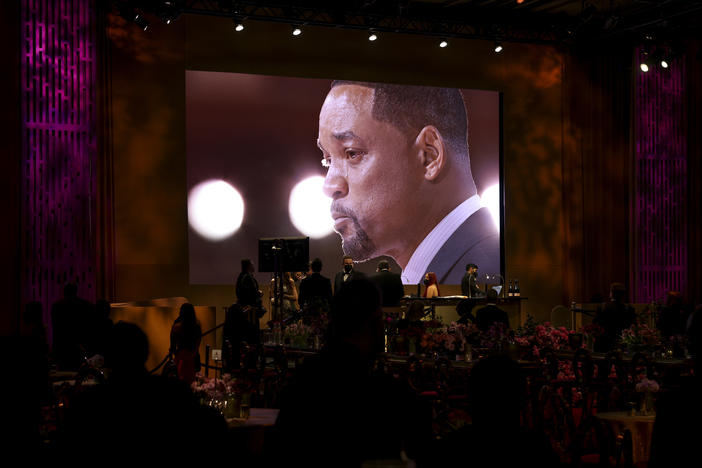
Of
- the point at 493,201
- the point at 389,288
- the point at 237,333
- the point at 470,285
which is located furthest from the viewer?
the point at 493,201

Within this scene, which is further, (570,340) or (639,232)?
(639,232)

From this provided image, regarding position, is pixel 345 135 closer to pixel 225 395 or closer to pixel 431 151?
pixel 431 151

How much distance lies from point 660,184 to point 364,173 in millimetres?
5545

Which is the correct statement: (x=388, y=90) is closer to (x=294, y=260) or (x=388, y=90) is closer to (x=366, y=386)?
(x=294, y=260)

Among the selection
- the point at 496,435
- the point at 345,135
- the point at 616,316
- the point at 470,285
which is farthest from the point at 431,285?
the point at 496,435

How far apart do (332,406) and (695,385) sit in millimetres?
1153

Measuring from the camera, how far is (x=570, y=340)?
8.19 metres

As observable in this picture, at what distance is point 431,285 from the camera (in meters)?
13.5

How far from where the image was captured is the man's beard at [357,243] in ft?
45.9

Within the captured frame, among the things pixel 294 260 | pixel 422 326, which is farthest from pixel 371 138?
pixel 422 326

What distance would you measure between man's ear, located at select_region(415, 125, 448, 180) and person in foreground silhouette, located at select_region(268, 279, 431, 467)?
40.0 ft

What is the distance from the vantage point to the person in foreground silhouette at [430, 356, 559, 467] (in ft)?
7.61

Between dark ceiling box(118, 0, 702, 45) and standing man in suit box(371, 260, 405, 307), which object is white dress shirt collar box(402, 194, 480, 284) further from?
standing man in suit box(371, 260, 405, 307)

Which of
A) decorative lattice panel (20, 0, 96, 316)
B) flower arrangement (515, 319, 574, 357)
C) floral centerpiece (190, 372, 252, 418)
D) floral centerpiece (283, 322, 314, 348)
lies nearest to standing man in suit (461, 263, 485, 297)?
floral centerpiece (283, 322, 314, 348)
